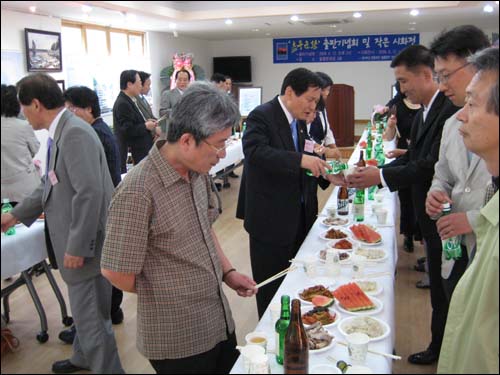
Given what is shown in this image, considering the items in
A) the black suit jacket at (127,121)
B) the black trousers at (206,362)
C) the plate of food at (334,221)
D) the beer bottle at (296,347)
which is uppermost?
the black suit jacket at (127,121)

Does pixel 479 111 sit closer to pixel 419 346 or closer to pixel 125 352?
pixel 125 352

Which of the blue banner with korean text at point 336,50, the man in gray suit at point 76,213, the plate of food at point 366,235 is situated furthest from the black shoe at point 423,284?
the blue banner with korean text at point 336,50

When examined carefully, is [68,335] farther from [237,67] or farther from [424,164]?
[237,67]

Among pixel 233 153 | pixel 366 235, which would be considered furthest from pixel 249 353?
pixel 233 153

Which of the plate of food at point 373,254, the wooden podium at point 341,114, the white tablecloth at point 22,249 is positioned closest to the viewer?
the white tablecloth at point 22,249

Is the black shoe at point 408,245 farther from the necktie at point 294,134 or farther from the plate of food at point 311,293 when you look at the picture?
the plate of food at point 311,293

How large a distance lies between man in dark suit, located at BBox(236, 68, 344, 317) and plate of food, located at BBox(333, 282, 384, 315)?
2.04ft

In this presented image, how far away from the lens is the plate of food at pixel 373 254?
2.03 m

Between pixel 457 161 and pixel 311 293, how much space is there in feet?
2.61

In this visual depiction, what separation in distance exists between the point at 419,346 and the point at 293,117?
4.75 feet

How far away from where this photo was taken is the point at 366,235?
2.30m

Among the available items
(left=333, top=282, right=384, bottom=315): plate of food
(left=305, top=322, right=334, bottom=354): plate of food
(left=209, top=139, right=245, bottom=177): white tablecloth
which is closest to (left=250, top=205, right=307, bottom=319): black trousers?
(left=333, top=282, right=384, bottom=315): plate of food

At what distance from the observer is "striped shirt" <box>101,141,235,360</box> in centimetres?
125

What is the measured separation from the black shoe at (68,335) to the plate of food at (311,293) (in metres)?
0.80
